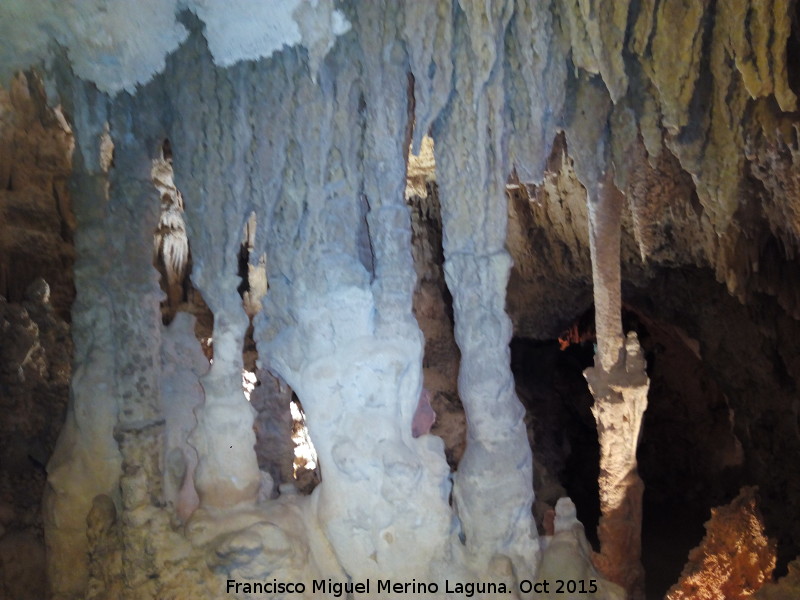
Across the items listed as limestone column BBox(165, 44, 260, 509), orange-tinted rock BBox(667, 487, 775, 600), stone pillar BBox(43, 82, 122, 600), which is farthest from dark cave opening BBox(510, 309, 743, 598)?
stone pillar BBox(43, 82, 122, 600)

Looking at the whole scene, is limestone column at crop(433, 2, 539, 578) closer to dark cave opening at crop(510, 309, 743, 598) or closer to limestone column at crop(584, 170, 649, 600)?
limestone column at crop(584, 170, 649, 600)

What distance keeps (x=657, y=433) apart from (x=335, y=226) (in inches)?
326

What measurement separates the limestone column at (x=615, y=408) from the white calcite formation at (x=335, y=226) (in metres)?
1.00

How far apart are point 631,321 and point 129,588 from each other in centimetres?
885

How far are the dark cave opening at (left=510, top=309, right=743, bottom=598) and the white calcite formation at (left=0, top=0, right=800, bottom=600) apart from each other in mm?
5582

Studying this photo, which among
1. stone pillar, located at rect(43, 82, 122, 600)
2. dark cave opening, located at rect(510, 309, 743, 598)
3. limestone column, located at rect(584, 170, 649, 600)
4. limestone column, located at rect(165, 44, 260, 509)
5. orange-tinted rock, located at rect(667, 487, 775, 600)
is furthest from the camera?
dark cave opening, located at rect(510, 309, 743, 598)

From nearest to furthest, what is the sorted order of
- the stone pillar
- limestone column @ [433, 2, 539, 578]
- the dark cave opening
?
limestone column @ [433, 2, 539, 578] → the stone pillar → the dark cave opening

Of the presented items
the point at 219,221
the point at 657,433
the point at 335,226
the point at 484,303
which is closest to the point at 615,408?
the point at 484,303

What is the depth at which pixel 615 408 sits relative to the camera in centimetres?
530

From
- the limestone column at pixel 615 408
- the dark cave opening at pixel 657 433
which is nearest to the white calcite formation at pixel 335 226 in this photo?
the limestone column at pixel 615 408

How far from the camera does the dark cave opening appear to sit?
9.29m

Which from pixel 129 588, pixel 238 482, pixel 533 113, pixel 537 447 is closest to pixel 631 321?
pixel 537 447

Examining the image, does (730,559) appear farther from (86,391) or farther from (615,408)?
(86,391)

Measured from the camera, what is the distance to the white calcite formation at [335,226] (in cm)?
356
